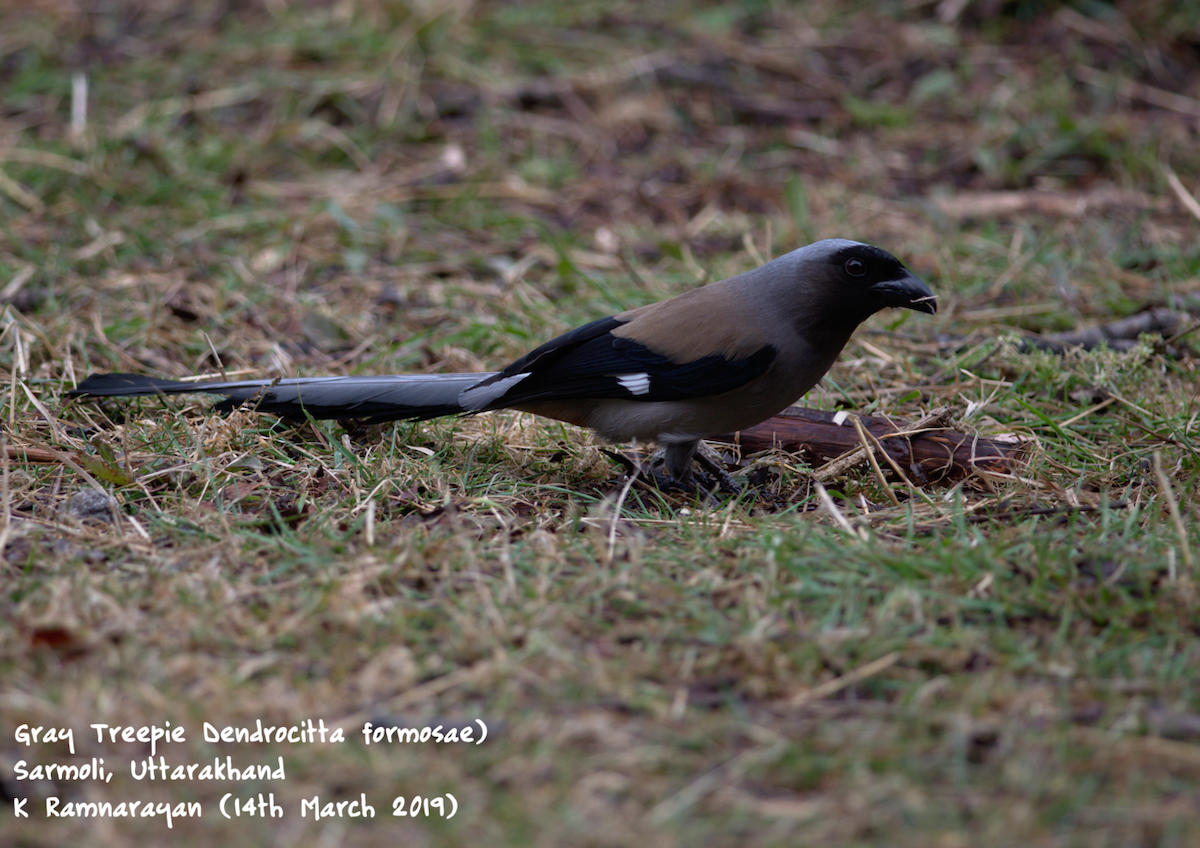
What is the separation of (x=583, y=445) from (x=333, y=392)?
41.0 inches

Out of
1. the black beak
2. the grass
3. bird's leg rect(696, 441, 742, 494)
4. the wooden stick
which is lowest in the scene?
bird's leg rect(696, 441, 742, 494)

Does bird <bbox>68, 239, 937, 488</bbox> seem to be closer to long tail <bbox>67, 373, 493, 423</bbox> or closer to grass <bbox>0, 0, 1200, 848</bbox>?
long tail <bbox>67, 373, 493, 423</bbox>

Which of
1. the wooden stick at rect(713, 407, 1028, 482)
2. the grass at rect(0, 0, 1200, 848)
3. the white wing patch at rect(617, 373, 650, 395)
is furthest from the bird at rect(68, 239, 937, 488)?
the wooden stick at rect(713, 407, 1028, 482)

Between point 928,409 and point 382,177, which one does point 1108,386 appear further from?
point 382,177

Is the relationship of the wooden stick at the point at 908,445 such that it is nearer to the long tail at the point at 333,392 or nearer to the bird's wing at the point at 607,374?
the bird's wing at the point at 607,374

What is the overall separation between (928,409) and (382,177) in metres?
4.25

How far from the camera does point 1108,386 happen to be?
15.5 feet

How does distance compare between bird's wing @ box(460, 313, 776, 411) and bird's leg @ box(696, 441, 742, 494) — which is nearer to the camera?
bird's wing @ box(460, 313, 776, 411)

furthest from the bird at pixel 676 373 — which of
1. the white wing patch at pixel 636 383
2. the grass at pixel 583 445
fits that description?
the grass at pixel 583 445

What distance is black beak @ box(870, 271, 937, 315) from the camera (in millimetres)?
4191

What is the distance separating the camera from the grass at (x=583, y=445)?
2.47 m

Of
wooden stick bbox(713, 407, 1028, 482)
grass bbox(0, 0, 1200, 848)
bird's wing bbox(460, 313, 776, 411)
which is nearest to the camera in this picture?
grass bbox(0, 0, 1200, 848)

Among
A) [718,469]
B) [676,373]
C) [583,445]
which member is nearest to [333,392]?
[583,445]

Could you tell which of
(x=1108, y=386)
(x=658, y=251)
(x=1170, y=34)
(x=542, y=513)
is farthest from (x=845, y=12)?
(x=542, y=513)
